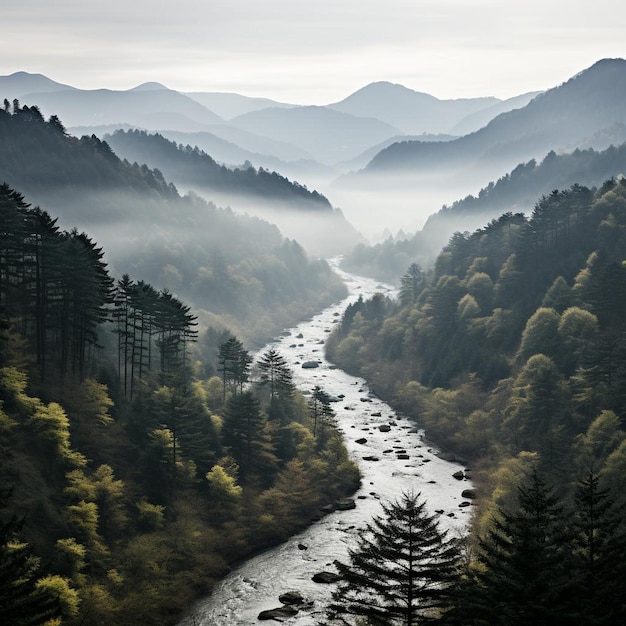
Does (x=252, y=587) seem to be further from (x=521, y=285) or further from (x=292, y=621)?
(x=521, y=285)

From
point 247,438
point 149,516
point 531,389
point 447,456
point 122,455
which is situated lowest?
point 447,456

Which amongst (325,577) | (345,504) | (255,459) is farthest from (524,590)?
(255,459)

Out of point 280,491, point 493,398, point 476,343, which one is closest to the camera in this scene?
point 280,491

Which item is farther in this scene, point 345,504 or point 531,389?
point 531,389

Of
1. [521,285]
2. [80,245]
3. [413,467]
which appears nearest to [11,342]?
[80,245]

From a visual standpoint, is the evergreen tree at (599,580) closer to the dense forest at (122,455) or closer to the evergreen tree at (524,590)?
the evergreen tree at (524,590)

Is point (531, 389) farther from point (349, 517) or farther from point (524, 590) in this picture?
point (524, 590)

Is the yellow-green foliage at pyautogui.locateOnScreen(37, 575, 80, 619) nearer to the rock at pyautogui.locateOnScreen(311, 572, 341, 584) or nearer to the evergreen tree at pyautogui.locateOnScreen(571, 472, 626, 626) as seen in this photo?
the rock at pyautogui.locateOnScreen(311, 572, 341, 584)
